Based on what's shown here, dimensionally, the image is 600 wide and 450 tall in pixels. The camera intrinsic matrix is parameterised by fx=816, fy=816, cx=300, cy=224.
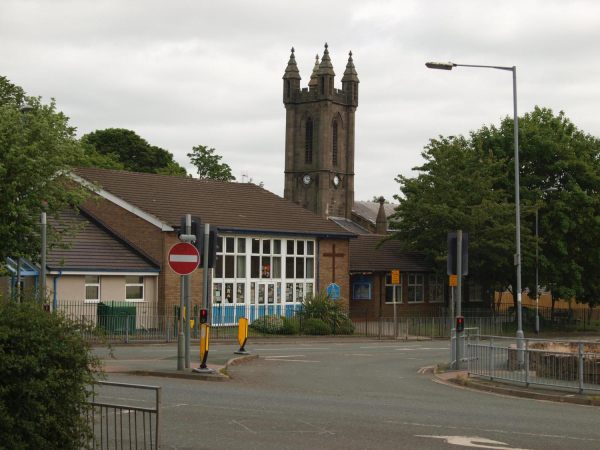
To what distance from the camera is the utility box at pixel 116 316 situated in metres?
30.4

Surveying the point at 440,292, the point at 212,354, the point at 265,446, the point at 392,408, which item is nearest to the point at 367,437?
the point at 265,446

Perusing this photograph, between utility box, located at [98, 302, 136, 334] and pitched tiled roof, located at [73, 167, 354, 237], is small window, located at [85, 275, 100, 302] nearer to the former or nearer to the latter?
utility box, located at [98, 302, 136, 334]

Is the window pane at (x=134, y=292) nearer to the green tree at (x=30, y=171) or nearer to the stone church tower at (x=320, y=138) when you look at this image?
the green tree at (x=30, y=171)

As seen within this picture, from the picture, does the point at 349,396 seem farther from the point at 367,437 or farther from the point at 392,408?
the point at 367,437

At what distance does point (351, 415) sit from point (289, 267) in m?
29.7

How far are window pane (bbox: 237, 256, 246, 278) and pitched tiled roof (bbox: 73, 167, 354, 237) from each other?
1596mm

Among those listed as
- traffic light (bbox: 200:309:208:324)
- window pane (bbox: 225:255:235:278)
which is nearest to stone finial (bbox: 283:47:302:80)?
window pane (bbox: 225:255:235:278)

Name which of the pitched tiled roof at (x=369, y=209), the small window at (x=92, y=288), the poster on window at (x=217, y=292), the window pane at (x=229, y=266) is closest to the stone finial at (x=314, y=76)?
the pitched tiled roof at (x=369, y=209)

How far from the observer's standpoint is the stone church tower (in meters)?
99.7

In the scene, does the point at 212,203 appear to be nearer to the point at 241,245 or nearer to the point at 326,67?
the point at 241,245

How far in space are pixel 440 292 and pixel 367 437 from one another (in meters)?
42.5

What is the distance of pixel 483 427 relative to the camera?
452 inches

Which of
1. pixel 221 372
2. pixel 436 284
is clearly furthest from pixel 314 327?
pixel 436 284

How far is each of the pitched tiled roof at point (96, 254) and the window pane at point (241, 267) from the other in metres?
4.76
